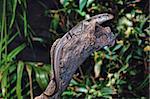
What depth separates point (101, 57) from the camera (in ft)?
7.26

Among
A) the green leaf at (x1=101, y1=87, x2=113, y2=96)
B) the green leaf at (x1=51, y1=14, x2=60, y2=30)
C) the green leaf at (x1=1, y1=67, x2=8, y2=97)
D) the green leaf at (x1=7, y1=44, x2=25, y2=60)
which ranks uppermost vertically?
the green leaf at (x1=51, y1=14, x2=60, y2=30)

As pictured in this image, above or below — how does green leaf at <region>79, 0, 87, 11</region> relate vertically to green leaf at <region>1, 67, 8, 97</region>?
above

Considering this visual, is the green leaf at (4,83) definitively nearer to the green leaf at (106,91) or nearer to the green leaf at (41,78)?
the green leaf at (41,78)

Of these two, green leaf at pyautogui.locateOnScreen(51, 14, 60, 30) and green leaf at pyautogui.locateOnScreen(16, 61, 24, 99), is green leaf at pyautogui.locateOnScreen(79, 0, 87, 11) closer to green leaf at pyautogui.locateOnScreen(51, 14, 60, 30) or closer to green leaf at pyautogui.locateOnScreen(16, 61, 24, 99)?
green leaf at pyautogui.locateOnScreen(51, 14, 60, 30)

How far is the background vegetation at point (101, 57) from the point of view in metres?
2.09

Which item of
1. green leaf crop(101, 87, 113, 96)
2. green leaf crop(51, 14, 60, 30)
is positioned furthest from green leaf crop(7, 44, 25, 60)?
green leaf crop(101, 87, 113, 96)

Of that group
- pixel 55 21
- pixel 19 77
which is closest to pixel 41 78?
pixel 19 77

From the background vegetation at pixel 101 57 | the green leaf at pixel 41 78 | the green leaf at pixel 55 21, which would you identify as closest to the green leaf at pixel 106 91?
the background vegetation at pixel 101 57

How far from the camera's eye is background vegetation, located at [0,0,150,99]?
2091 millimetres

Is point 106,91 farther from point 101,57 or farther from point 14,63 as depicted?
point 14,63

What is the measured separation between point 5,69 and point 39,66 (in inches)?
8.7

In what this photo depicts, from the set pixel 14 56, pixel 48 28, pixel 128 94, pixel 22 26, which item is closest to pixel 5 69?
pixel 14 56

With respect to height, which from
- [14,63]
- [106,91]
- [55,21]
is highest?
[55,21]

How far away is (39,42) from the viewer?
7.31 feet
